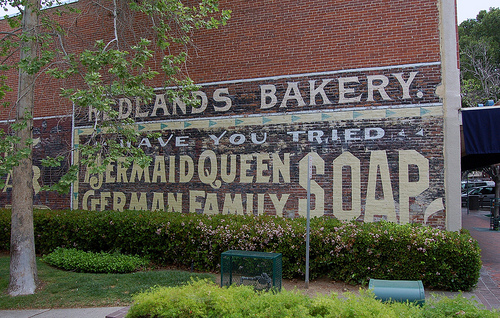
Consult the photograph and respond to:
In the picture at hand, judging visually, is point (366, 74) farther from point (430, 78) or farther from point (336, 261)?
point (336, 261)

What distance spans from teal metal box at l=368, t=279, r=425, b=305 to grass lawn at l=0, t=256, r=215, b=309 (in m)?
3.75

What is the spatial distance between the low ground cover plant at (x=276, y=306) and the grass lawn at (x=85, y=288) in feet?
8.08

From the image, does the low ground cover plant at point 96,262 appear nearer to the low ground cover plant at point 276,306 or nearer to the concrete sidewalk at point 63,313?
the concrete sidewalk at point 63,313

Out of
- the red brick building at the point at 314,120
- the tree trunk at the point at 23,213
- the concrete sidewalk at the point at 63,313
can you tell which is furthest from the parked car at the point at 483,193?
the tree trunk at the point at 23,213

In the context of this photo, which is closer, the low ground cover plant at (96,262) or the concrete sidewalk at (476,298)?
the concrete sidewalk at (476,298)

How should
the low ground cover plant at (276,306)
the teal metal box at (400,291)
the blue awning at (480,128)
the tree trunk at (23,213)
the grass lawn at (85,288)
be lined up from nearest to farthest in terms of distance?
the low ground cover plant at (276,306)
the teal metal box at (400,291)
the grass lawn at (85,288)
the tree trunk at (23,213)
the blue awning at (480,128)

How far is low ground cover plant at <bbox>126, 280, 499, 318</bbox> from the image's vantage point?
3.71 meters

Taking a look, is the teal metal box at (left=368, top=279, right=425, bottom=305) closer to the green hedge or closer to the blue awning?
the green hedge

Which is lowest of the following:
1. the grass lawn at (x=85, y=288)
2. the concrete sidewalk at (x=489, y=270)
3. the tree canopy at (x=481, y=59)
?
the concrete sidewalk at (x=489, y=270)

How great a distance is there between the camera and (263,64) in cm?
1109

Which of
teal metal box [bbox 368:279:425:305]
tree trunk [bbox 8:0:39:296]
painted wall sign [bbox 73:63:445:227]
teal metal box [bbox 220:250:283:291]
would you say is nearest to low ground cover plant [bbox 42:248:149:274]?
tree trunk [bbox 8:0:39:296]

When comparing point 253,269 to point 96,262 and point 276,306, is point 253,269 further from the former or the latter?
point 96,262

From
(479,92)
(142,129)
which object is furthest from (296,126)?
(479,92)

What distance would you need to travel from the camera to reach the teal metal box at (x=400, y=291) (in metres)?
4.18
